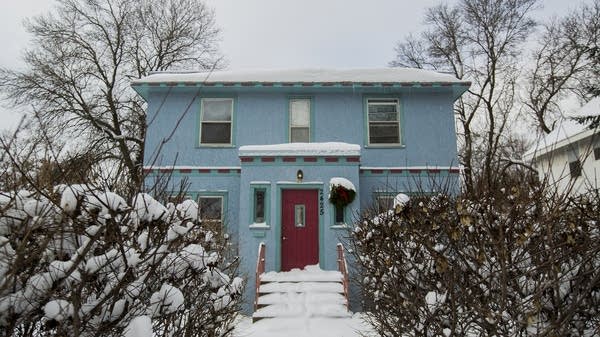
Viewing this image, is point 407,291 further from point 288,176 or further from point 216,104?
point 216,104

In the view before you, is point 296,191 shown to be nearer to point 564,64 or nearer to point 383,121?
point 383,121

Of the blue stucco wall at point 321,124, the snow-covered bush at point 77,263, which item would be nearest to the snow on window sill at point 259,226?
the blue stucco wall at point 321,124

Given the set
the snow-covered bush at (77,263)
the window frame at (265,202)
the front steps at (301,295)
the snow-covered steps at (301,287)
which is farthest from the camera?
the window frame at (265,202)

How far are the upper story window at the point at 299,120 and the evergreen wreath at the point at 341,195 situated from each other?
2.67 metres

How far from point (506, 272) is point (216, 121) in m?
10.3

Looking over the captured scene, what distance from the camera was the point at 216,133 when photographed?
11.9 metres

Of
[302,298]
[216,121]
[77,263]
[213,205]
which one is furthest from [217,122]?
[77,263]

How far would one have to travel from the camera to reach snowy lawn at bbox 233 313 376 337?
6.65 metres

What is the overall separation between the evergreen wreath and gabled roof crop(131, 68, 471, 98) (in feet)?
12.1

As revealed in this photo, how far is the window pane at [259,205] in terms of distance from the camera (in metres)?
10.1

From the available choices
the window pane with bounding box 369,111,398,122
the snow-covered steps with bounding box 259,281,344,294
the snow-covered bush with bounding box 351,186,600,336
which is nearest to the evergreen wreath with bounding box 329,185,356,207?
the snow-covered steps with bounding box 259,281,344,294

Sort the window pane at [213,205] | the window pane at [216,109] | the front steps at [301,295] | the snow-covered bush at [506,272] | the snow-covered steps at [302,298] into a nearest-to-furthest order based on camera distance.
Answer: the snow-covered bush at [506,272] < the front steps at [301,295] < the snow-covered steps at [302,298] < the window pane at [213,205] < the window pane at [216,109]

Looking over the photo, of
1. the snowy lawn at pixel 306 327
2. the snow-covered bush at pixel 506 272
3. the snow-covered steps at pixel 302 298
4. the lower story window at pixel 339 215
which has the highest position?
the lower story window at pixel 339 215

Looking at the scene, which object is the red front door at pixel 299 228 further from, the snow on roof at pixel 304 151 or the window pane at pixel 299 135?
the window pane at pixel 299 135
